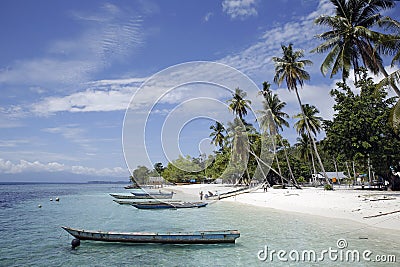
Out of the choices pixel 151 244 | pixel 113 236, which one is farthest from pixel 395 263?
pixel 113 236

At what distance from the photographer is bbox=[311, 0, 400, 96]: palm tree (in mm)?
19250

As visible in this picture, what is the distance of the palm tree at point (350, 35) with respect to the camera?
1925 centimetres

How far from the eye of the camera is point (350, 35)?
20.0 meters

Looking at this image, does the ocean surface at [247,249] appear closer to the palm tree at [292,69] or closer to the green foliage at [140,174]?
the palm tree at [292,69]

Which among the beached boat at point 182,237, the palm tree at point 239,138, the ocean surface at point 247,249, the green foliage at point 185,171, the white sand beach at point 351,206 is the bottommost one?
the ocean surface at point 247,249

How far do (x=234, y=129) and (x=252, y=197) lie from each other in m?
11.6

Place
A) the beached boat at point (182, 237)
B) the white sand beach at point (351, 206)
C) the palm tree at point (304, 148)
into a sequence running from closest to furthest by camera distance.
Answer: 1. the beached boat at point (182, 237)
2. the white sand beach at point (351, 206)
3. the palm tree at point (304, 148)

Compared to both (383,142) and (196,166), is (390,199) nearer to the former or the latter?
(383,142)

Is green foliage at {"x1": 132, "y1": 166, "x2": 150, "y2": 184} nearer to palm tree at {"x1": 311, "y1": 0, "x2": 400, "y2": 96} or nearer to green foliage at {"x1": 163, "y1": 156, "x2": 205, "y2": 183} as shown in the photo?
green foliage at {"x1": 163, "y1": 156, "x2": 205, "y2": 183}

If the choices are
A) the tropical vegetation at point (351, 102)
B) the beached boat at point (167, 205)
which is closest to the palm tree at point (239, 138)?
the tropical vegetation at point (351, 102)

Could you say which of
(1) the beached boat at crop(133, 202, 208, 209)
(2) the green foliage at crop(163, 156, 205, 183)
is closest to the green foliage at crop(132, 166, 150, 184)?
(2) the green foliage at crop(163, 156, 205, 183)

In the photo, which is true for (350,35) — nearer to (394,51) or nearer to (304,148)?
(394,51)

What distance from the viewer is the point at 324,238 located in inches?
528

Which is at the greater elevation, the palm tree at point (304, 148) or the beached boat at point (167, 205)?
the palm tree at point (304, 148)
